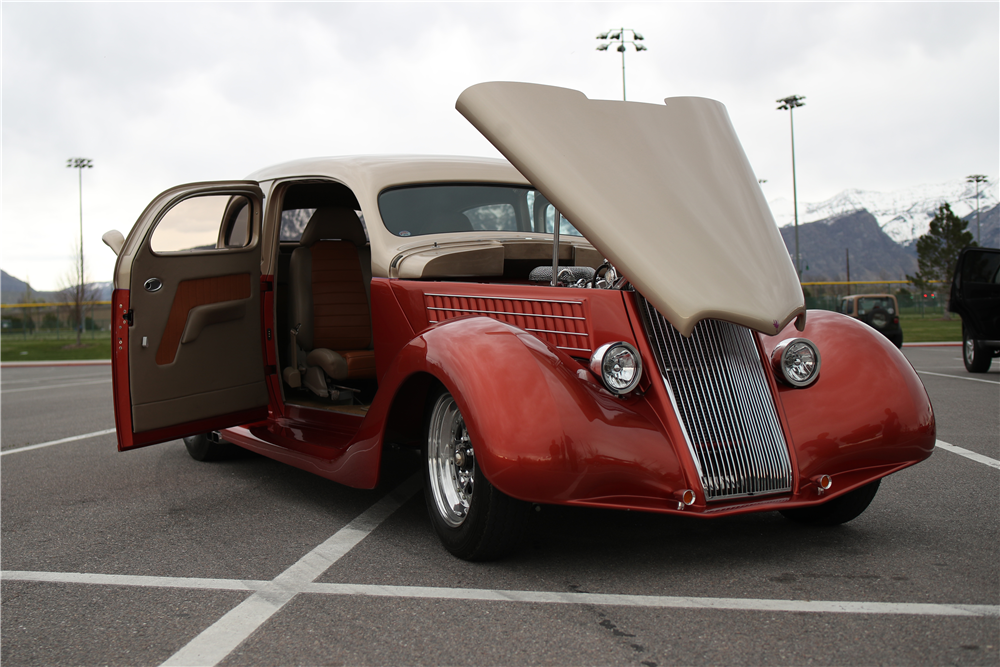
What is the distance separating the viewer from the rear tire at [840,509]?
3535mm

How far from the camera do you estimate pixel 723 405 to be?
3.25 metres

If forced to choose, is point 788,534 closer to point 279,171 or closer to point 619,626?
point 619,626

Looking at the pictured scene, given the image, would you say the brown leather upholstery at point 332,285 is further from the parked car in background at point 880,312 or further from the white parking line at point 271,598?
the parked car in background at point 880,312

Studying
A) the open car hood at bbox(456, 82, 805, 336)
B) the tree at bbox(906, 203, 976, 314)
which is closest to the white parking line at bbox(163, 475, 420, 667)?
the open car hood at bbox(456, 82, 805, 336)

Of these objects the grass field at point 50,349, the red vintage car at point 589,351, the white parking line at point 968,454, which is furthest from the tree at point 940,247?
the red vintage car at point 589,351

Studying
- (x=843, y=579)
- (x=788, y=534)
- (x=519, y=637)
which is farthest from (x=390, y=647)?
(x=788, y=534)

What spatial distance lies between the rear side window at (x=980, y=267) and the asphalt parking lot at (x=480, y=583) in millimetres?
7382

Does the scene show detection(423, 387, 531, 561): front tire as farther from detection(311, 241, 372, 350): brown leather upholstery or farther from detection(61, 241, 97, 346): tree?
detection(61, 241, 97, 346): tree

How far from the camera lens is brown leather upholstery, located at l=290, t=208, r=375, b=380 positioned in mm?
5578

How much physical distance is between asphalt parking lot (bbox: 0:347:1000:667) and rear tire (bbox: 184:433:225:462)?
0.95m

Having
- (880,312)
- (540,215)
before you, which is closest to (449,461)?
(540,215)

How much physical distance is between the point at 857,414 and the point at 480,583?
1.75 m

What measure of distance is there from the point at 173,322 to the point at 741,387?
3306mm

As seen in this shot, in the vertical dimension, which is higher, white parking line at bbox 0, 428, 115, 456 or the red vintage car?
the red vintage car
